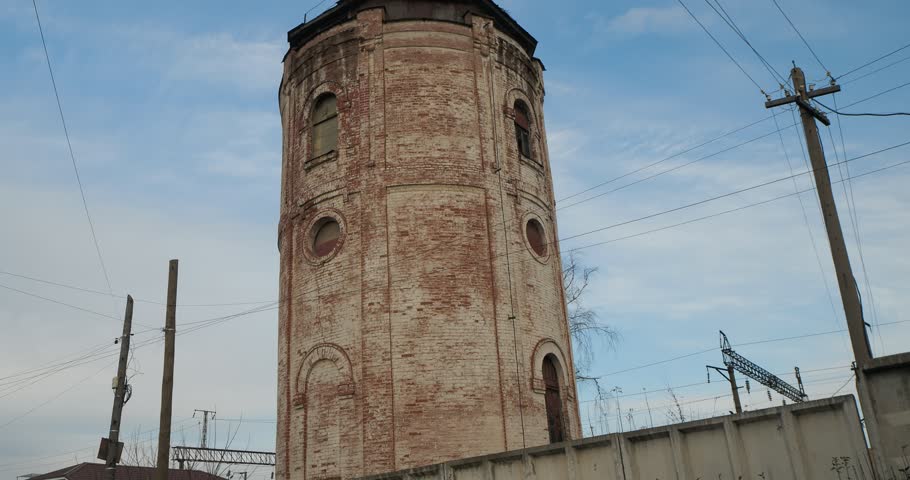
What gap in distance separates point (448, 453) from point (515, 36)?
37.0 ft

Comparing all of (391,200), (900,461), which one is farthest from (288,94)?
(900,461)

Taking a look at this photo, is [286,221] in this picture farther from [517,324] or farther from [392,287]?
[517,324]

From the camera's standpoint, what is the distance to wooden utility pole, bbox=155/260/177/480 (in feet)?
43.8

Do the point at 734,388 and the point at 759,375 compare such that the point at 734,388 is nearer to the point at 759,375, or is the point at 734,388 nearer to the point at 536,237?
the point at 759,375

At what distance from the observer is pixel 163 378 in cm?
1408

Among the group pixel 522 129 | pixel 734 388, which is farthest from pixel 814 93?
pixel 734 388

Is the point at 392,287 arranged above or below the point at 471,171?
below

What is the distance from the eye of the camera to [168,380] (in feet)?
46.2

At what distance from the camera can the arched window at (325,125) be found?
18906mm

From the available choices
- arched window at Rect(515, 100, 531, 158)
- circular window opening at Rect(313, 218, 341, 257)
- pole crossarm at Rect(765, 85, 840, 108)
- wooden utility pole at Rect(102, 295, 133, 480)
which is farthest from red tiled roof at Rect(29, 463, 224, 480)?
pole crossarm at Rect(765, 85, 840, 108)

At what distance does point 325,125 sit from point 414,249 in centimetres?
465

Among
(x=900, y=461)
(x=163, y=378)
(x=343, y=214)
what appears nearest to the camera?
(x=900, y=461)

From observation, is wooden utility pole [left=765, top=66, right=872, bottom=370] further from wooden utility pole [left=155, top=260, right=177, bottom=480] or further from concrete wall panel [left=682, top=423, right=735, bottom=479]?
wooden utility pole [left=155, top=260, right=177, bottom=480]

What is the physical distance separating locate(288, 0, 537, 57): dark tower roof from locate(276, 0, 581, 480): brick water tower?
41 millimetres
